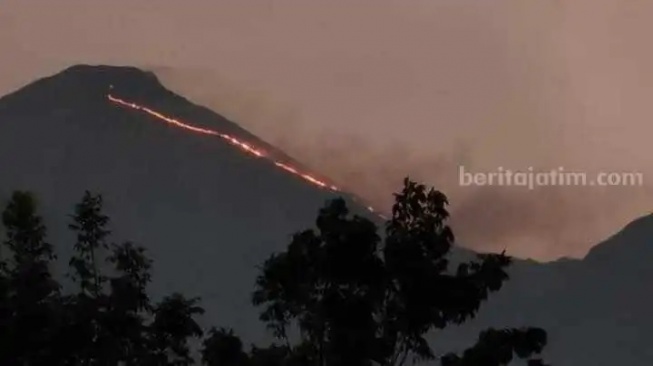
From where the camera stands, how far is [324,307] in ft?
91.8

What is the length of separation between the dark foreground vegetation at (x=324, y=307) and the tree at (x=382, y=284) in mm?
19

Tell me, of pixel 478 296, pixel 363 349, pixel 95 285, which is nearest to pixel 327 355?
pixel 363 349

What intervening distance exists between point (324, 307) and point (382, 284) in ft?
3.83

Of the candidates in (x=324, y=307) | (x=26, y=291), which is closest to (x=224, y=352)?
(x=324, y=307)

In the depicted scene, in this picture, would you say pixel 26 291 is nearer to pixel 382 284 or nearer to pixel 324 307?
pixel 324 307

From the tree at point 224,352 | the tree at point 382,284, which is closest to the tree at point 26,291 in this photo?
the tree at point 224,352

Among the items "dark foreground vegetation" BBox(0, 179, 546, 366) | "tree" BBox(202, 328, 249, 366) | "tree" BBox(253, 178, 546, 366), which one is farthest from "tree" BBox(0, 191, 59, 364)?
"tree" BBox(253, 178, 546, 366)

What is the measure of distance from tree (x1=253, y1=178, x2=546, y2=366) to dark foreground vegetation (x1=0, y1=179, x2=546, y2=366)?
19 millimetres

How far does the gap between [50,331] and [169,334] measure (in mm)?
2635

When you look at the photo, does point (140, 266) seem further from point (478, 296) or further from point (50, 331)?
point (478, 296)

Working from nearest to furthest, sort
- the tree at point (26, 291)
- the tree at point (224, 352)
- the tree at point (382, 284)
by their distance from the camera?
the tree at point (382, 284), the tree at point (26, 291), the tree at point (224, 352)

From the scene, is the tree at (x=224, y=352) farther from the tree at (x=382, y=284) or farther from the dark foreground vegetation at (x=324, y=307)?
the tree at (x=382, y=284)

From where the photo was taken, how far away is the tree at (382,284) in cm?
2792

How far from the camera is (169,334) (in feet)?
99.5
